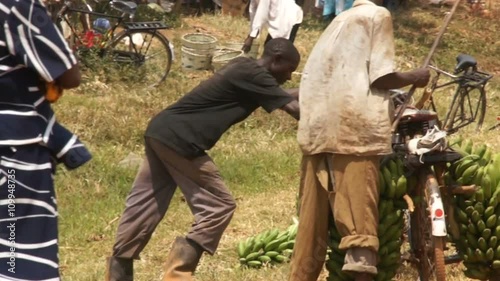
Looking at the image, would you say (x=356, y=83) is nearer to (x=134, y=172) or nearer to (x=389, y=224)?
(x=389, y=224)

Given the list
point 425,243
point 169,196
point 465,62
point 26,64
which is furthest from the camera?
point 465,62

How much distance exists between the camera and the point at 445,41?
1602cm

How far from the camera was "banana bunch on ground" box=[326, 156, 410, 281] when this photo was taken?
5375 mm

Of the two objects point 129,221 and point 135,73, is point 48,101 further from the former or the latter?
point 135,73

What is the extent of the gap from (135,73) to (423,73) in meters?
6.73

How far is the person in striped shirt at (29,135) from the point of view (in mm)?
3588

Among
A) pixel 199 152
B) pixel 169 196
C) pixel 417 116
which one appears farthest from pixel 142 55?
pixel 417 116

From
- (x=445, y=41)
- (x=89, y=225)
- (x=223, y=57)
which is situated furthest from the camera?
(x=445, y=41)

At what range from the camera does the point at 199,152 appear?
5504 mm

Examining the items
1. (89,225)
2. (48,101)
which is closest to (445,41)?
(89,225)

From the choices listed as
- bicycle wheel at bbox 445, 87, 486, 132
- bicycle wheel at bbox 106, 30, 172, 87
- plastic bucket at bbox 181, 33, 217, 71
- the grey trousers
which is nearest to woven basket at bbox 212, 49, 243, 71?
plastic bucket at bbox 181, 33, 217, 71

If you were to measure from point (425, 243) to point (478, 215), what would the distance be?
0.32 metres

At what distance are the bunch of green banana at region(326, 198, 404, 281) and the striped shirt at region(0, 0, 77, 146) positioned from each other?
7.25 feet

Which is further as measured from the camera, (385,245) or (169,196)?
(169,196)
